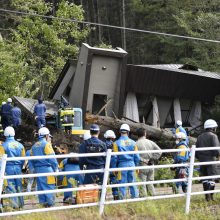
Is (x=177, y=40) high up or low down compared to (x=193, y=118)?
up

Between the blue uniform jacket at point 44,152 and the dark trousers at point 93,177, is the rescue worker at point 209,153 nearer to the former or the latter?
the dark trousers at point 93,177

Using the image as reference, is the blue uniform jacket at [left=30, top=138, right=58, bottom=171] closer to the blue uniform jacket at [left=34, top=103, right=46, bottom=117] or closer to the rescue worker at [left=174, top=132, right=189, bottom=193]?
the rescue worker at [left=174, top=132, right=189, bottom=193]

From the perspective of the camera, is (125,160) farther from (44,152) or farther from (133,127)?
(133,127)

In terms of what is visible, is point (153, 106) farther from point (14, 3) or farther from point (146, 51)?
point (146, 51)

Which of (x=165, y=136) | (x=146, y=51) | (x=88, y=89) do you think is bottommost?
(x=165, y=136)

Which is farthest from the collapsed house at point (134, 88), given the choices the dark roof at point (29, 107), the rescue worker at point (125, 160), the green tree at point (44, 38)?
the rescue worker at point (125, 160)

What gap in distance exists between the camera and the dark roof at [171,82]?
28359mm

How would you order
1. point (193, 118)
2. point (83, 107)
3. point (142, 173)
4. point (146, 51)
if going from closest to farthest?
1. point (142, 173)
2. point (83, 107)
3. point (193, 118)
4. point (146, 51)

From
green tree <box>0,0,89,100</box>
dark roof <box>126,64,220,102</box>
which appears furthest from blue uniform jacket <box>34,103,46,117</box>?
green tree <box>0,0,89,100</box>

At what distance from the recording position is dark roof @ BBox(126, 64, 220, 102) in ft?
93.0

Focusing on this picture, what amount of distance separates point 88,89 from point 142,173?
1383 cm

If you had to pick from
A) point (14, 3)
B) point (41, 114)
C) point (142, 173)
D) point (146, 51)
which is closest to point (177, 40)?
point (146, 51)

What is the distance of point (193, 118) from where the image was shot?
31297mm

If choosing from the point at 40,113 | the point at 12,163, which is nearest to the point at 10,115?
the point at 40,113
